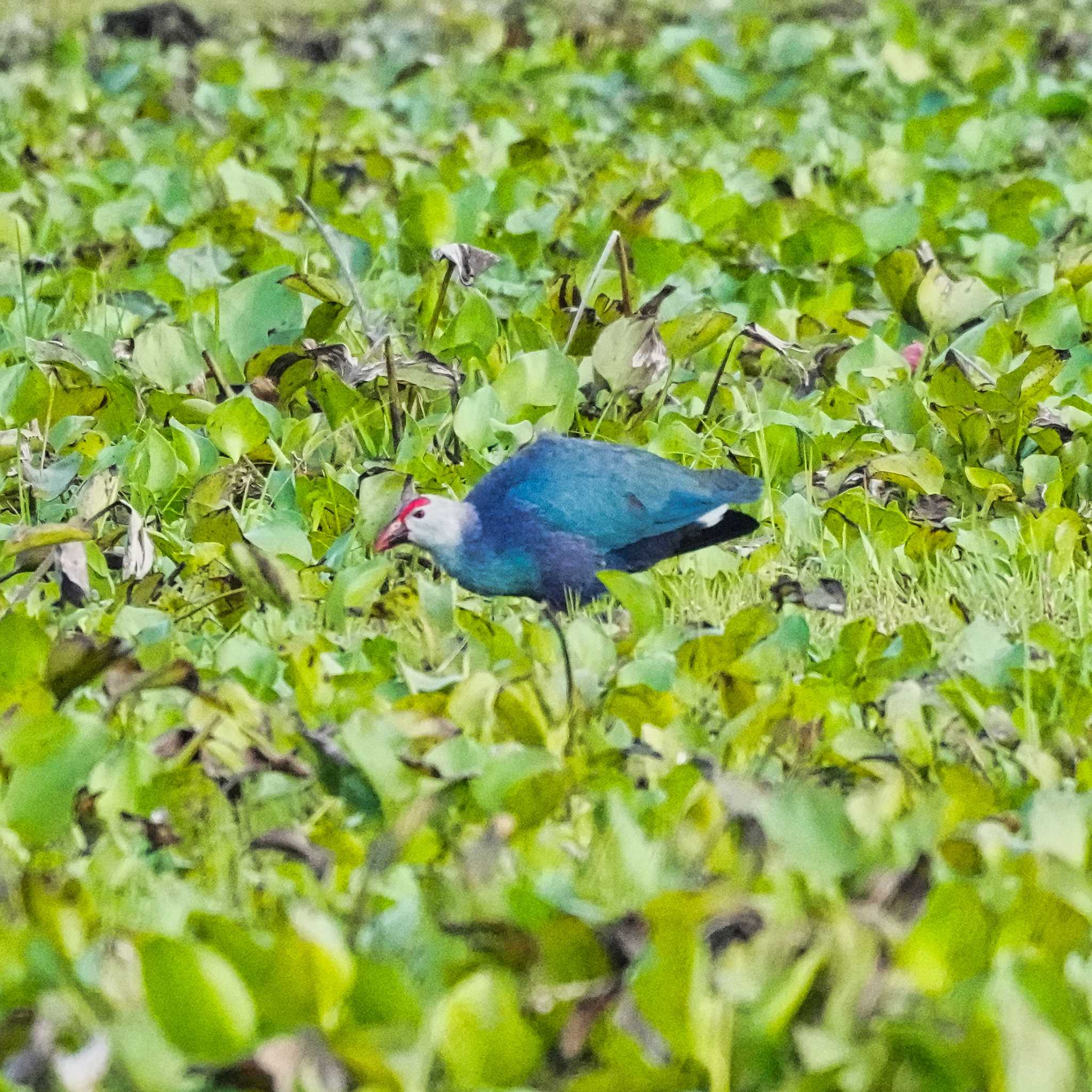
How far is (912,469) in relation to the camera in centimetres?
302

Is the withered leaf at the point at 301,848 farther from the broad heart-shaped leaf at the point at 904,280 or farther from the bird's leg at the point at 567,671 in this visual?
the broad heart-shaped leaf at the point at 904,280

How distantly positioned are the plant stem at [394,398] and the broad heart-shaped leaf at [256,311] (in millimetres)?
209

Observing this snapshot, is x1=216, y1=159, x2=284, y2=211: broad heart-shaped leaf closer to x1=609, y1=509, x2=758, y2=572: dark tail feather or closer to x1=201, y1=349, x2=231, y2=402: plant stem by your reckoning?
x1=201, y1=349, x2=231, y2=402: plant stem

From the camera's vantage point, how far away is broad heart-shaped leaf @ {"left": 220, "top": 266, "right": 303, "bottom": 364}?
140 inches

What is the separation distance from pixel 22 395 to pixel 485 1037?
2029mm

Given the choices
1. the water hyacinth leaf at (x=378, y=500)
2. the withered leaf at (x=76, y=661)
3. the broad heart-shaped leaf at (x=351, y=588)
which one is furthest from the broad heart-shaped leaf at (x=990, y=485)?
the withered leaf at (x=76, y=661)

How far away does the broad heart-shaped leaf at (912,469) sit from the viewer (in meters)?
3.02

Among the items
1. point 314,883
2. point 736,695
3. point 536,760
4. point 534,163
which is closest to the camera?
point 314,883

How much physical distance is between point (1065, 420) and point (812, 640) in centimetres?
97

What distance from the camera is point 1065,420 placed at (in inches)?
130

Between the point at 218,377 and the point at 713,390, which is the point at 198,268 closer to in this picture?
the point at 218,377

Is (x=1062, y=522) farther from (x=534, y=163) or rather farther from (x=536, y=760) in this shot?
(x=534, y=163)

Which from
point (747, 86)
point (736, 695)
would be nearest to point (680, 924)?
point (736, 695)

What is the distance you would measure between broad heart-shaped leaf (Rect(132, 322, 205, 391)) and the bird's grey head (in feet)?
2.57
